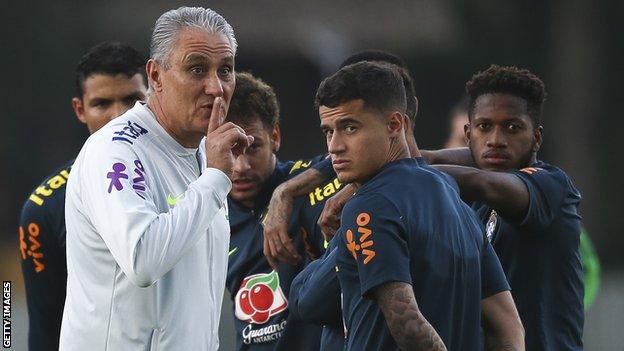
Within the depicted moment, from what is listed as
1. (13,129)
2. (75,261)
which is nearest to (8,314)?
(75,261)

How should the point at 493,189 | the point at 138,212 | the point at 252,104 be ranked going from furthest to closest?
1. the point at 252,104
2. the point at 493,189
3. the point at 138,212

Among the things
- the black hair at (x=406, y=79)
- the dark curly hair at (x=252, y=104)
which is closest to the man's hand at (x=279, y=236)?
the dark curly hair at (x=252, y=104)

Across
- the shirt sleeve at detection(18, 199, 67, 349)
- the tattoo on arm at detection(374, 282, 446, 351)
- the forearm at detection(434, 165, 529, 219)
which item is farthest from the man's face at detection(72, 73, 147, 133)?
the tattoo on arm at detection(374, 282, 446, 351)

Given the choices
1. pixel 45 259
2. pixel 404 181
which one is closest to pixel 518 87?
pixel 404 181

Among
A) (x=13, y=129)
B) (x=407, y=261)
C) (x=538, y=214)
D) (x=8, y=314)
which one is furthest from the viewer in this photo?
(x=13, y=129)

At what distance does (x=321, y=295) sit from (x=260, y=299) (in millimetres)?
1455

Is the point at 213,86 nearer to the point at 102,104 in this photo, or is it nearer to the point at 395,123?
the point at 395,123

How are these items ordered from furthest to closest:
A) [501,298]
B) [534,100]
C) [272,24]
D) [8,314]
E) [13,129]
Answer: [272,24], [13,129], [8,314], [534,100], [501,298]

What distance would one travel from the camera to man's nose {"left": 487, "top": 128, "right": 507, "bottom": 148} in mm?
5706

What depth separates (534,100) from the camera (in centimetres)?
582

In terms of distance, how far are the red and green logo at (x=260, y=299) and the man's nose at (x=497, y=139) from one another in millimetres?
1153

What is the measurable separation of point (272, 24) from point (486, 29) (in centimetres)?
268

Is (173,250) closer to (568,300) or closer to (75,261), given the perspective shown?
(75,261)

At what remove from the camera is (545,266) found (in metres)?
5.48
